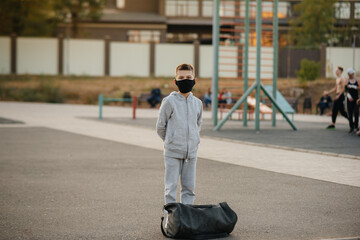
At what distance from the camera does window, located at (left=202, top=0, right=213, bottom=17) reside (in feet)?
183

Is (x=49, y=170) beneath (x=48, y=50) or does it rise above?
beneath

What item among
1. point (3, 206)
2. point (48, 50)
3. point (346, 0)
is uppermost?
point (346, 0)

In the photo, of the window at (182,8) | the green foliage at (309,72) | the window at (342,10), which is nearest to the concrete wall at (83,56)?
the green foliage at (309,72)

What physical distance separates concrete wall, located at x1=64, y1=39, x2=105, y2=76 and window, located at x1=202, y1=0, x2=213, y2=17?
644 inches

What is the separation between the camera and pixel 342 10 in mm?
52312

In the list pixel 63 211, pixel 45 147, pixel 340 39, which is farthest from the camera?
pixel 340 39

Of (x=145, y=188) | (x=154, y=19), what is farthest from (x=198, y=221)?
(x=154, y=19)

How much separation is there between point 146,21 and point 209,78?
14.9 m

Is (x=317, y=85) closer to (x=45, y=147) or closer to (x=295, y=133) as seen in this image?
(x=295, y=133)

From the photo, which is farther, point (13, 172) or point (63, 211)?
point (13, 172)

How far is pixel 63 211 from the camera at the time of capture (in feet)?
23.5

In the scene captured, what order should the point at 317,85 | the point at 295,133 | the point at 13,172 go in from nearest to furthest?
1. the point at 13,172
2. the point at 295,133
3. the point at 317,85

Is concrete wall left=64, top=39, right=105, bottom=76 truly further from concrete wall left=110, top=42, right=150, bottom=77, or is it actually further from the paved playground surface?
the paved playground surface

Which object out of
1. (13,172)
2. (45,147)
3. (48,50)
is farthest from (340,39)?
(13,172)
